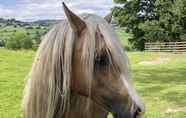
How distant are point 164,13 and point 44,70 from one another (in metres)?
33.5

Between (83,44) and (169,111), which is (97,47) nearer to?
(83,44)

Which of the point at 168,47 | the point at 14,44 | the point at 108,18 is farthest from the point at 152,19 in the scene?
the point at 108,18

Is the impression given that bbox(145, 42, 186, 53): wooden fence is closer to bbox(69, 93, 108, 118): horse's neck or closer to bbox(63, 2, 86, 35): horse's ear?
bbox(69, 93, 108, 118): horse's neck

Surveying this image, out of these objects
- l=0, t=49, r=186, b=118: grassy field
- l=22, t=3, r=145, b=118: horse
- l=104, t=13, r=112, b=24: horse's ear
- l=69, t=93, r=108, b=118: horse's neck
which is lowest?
l=0, t=49, r=186, b=118: grassy field

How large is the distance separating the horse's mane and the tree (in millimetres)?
30006

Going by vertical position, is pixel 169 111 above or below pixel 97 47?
below

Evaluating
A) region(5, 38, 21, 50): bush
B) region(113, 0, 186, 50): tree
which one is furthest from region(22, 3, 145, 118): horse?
region(113, 0, 186, 50): tree

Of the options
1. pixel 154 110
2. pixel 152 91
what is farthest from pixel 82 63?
pixel 152 91

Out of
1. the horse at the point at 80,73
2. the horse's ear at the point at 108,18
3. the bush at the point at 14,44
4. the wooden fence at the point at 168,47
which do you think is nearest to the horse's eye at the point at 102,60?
the horse at the point at 80,73

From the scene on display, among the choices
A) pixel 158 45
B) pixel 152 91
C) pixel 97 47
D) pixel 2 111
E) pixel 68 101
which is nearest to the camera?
pixel 97 47

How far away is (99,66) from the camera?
200cm

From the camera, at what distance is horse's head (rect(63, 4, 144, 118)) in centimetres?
196

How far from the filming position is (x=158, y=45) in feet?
105

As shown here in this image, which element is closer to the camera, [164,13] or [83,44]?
[83,44]
